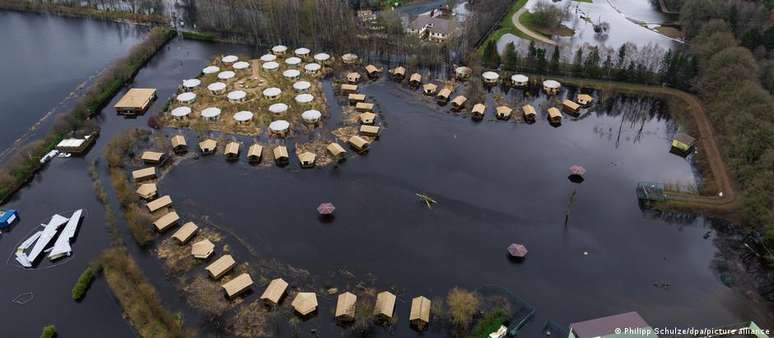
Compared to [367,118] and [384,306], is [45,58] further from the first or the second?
[384,306]

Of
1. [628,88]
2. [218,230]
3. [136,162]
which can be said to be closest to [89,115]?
[136,162]

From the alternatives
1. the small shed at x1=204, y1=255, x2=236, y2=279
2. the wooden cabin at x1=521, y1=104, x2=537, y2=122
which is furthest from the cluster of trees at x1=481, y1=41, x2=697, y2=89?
the small shed at x1=204, y1=255, x2=236, y2=279

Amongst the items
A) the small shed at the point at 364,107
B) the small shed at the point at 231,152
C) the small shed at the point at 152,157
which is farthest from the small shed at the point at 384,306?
the small shed at the point at 364,107

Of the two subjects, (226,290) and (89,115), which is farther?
(89,115)

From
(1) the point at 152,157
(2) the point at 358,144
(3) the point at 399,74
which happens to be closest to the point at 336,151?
(2) the point at 358,144

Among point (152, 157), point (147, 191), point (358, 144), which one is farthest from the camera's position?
point (358, 144)

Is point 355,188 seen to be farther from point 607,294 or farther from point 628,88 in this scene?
point 628,88
